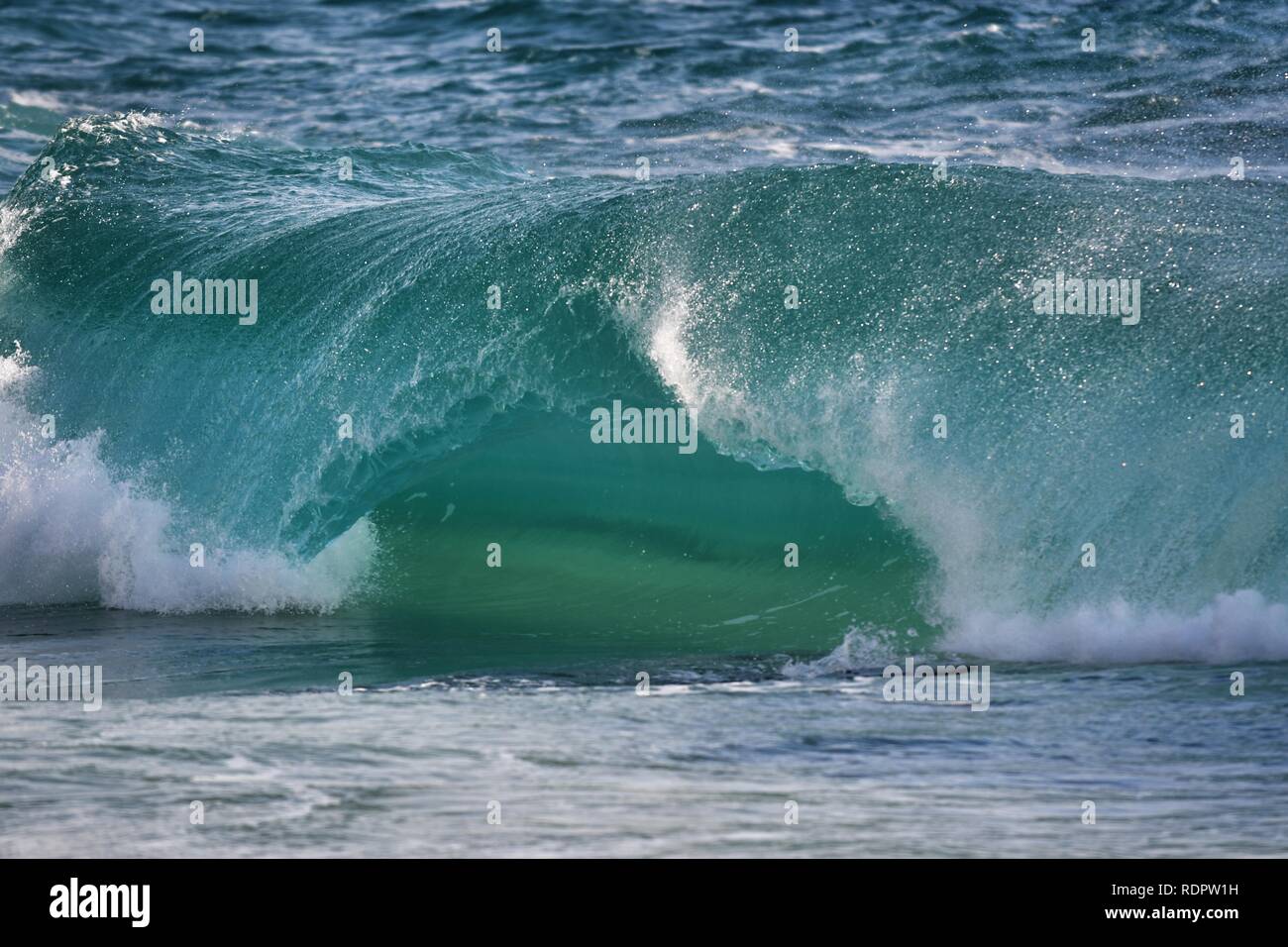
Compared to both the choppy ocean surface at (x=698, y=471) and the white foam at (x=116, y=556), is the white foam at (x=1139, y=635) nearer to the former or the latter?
the choppy ocean surface at (x=698, y=471)

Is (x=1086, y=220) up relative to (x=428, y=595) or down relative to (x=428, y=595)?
up

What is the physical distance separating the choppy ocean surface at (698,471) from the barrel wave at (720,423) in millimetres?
30

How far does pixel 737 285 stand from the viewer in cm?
982

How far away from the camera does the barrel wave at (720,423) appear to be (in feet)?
27.0

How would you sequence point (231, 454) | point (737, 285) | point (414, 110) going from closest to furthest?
point (737, 285)
point (231, 454)
point (414, 110)

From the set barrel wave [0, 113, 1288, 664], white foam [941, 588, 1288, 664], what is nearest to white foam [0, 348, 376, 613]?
barrel wave [0, 113, 1288, 664]

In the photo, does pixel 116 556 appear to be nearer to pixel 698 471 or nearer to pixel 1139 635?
pixel 698 471

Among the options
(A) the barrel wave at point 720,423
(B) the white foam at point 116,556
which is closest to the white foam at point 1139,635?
(A) the barrel wave at point 720,423

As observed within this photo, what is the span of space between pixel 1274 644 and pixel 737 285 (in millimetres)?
3807

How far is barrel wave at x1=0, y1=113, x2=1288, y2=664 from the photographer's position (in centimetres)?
824

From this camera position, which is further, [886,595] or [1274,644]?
[886,595]

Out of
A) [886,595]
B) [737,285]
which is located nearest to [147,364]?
[737,285]

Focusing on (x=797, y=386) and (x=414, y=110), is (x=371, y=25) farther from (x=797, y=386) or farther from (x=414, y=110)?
(x=797, y=386)

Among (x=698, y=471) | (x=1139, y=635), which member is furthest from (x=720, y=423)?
(x=1139, y=635)
